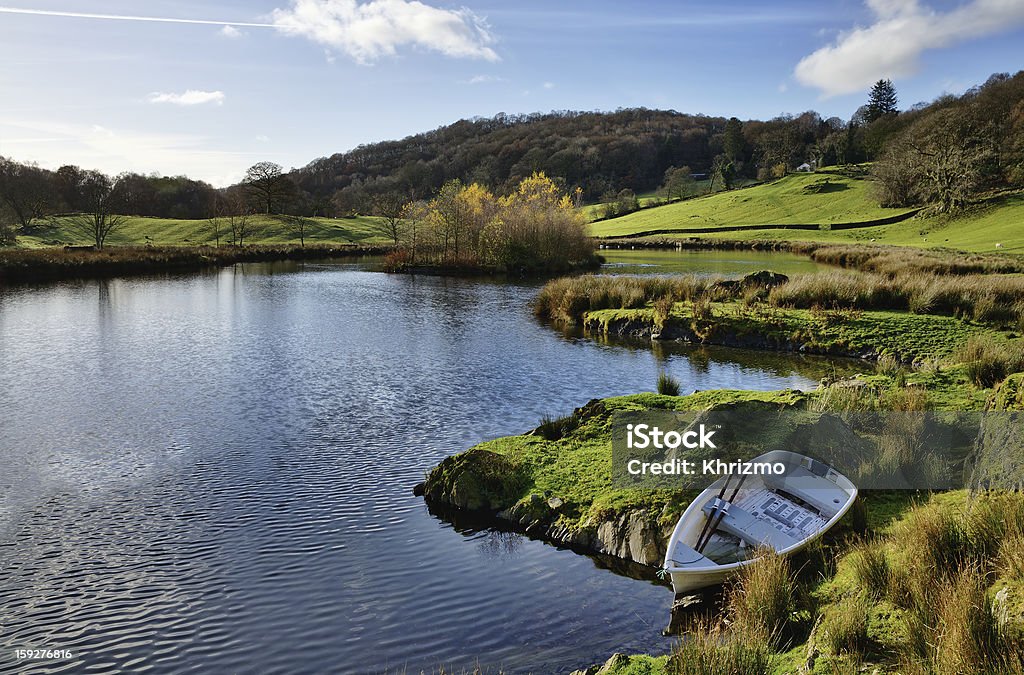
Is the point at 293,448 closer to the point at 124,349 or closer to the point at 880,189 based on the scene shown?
the point at 124,349

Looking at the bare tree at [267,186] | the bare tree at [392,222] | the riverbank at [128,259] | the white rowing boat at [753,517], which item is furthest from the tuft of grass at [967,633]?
the bare tree at [267,186]

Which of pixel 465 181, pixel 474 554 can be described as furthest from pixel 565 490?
pixel 465 181

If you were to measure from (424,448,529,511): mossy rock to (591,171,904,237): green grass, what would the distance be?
3472 inches

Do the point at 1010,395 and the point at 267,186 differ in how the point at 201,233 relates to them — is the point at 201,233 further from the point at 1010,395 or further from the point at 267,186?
the point at 1010,395

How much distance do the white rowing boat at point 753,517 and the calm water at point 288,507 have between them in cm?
88

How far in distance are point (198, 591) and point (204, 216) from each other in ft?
424

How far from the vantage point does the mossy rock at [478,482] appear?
487 inches

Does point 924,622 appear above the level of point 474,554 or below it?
above

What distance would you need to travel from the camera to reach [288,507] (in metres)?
12.3

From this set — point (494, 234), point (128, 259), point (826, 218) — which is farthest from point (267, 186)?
point (826, 218)

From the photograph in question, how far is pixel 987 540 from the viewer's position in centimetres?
772

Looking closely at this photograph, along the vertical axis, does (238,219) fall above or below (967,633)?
above

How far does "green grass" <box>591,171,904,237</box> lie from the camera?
313ft

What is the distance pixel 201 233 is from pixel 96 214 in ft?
64.2
